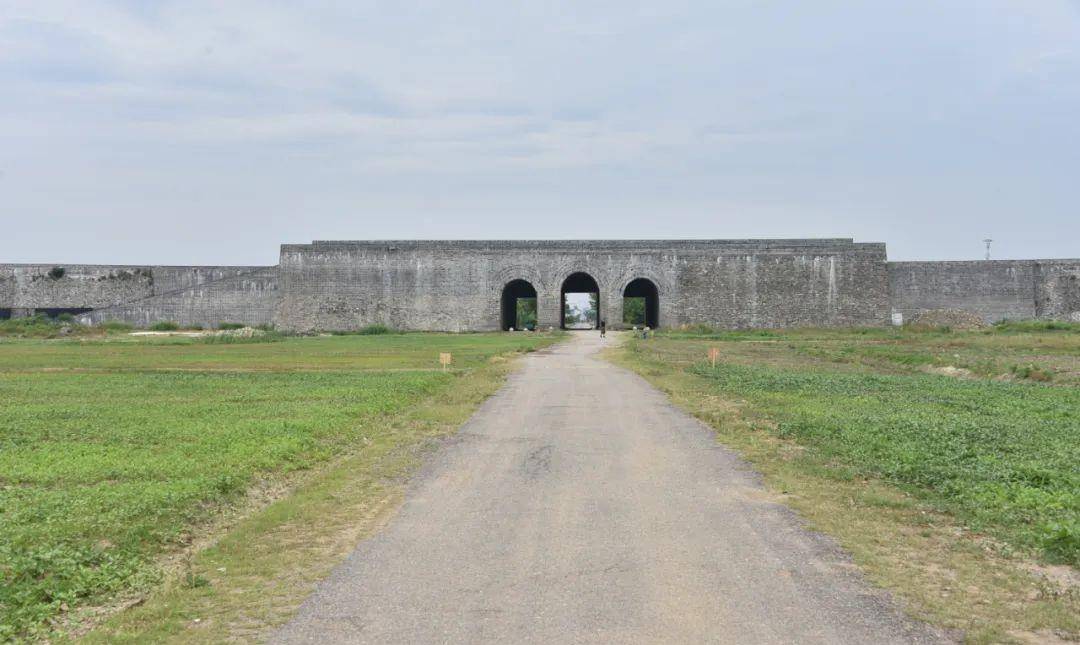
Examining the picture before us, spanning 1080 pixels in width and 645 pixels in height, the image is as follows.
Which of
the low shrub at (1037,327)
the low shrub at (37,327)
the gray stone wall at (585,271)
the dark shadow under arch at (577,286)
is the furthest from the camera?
the dark shadow under arch at (577,286)

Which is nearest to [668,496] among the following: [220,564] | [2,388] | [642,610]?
[642,610]

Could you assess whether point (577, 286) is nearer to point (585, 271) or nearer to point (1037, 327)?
point (585, 271)

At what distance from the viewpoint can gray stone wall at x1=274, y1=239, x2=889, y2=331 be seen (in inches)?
2299

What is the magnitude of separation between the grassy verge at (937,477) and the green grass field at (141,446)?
562cm

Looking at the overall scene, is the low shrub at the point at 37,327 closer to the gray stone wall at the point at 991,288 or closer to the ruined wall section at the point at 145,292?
the ruined wall section at the point at 145,292

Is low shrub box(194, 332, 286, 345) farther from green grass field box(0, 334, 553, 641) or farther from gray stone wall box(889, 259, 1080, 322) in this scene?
gray stone wall box(889, 259, 1080, 322)

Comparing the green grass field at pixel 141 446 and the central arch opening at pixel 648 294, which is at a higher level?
the central arch opening at pixel 648 294

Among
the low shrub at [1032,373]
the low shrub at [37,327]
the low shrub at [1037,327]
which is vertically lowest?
the low shrub at [1032,373]

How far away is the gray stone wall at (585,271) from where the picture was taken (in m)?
58.4

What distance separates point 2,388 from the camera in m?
22.1

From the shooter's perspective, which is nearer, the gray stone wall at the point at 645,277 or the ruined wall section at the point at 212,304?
the gray stone wall at the point at 645,277

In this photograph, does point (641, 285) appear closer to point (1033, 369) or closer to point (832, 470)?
point (1033, 369)

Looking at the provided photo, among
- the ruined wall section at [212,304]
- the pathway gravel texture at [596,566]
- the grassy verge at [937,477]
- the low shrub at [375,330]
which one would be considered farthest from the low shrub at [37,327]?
the pathway gravel texture at [596,566]

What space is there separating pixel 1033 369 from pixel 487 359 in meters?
17.0
